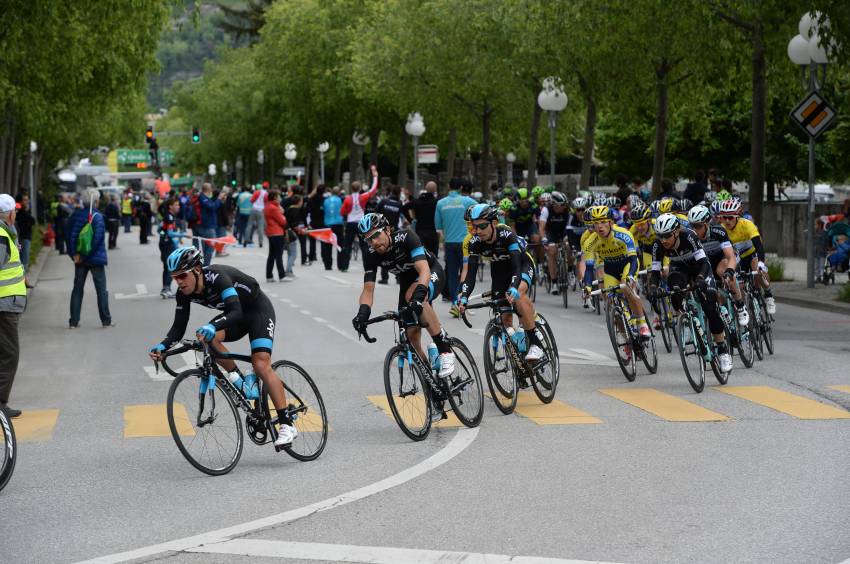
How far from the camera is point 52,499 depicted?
9.05 meters

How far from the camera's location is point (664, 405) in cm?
1268

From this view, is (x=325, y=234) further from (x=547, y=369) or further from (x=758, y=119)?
(x=547, y=369)

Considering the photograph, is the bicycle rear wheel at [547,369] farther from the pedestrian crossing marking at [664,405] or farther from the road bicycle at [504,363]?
the pedestrian crossing marking at [664,405]

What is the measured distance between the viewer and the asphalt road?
752 cm

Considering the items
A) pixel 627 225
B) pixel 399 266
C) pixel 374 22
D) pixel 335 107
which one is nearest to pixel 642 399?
pixel 399 266

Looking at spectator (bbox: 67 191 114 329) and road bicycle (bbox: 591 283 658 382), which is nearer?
road bicycle (bbox: 591 283 658 382)

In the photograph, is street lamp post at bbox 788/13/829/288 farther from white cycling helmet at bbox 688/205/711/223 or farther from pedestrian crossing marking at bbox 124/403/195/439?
pedestrian crossing marking at bbox 124/403/195/439

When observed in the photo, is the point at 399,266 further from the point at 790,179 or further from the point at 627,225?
the point at 790,179

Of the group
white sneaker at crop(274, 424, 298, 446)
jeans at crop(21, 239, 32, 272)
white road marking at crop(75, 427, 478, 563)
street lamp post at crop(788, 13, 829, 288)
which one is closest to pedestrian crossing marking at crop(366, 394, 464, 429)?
white road marking at crop(75, 427, 478, 563)

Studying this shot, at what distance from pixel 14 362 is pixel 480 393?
387 cm

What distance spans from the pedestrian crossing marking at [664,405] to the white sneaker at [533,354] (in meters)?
0.99

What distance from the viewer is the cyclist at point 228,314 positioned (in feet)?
31.3

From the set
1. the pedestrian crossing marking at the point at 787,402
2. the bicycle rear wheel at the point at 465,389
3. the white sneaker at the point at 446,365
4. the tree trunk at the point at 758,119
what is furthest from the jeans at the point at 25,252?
the white sneaker at the point at 446,365

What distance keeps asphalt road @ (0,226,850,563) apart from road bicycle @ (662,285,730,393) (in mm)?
212
